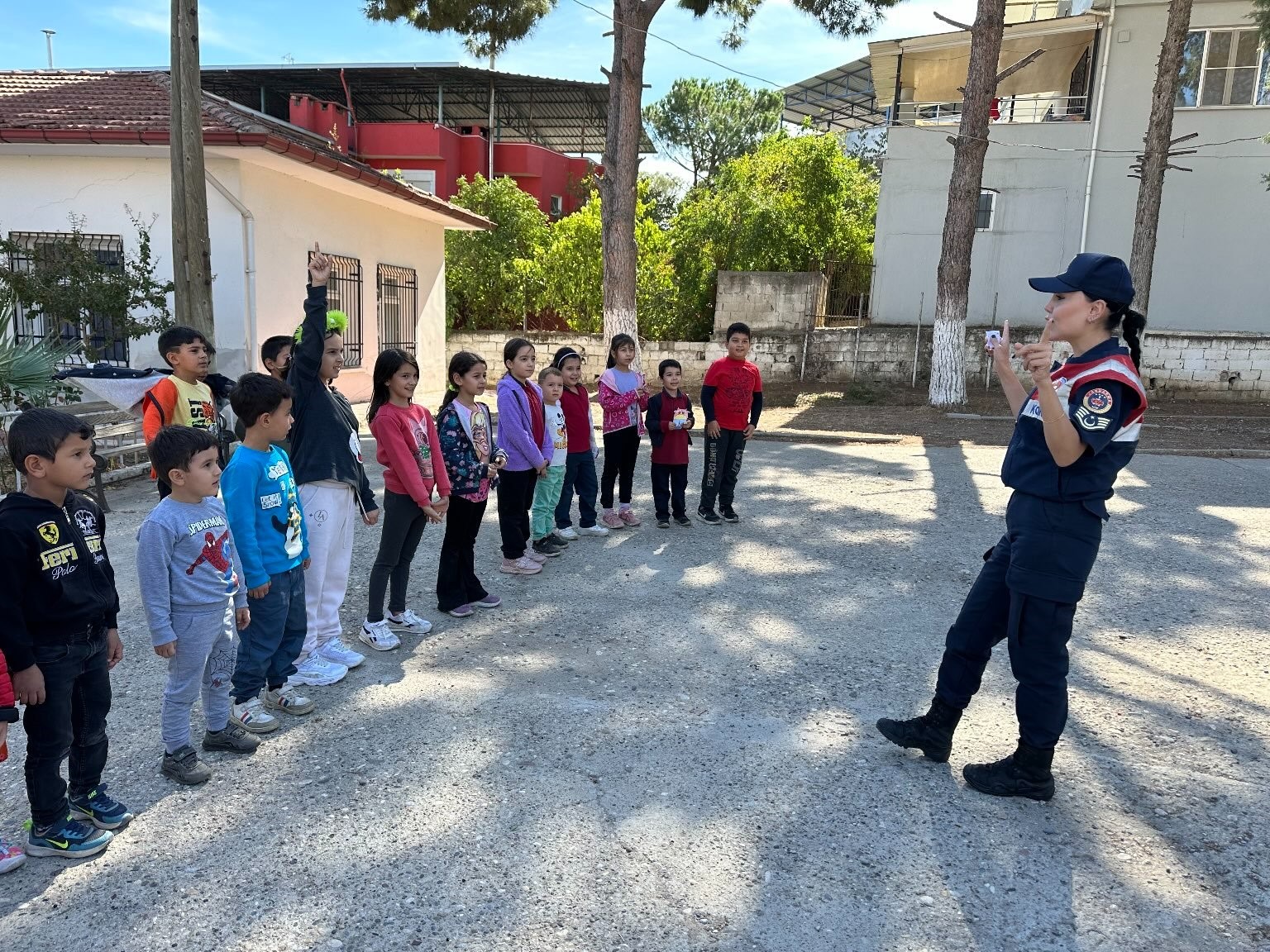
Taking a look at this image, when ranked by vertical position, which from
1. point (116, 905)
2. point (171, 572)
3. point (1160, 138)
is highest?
point (1160, 138)

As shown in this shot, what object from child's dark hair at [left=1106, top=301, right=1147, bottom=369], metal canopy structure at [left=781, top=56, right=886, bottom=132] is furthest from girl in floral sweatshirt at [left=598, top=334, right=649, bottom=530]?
metal canopy structure at [left=781, top=56, right=886, bottom=132]

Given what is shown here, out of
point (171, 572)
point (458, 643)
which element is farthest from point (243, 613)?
point (458, 643)

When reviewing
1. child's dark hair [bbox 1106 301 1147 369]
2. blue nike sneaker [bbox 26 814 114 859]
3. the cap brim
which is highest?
the cap brim

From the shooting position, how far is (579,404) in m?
6.45

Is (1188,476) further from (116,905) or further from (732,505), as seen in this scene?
(116,905)

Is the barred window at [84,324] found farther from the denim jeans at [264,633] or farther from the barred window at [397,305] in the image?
the denim jeans at [264,633]

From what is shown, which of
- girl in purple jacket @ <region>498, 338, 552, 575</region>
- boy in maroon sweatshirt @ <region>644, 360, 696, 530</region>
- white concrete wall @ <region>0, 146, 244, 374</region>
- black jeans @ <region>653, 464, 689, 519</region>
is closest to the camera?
girl in purple jacket @ <region>498, 338, 552, 575</region>

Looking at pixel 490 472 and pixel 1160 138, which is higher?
pixel 1160 138

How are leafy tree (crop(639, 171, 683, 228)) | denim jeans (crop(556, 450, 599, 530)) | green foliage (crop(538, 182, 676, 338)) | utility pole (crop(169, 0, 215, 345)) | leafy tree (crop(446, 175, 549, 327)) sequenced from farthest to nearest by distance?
leafy tree (crop(639, 171, 683, 228)) < leafy tree (crop(446, 175, 549, 327)) < green foliage (crop(538, 182, 676, 338)) < utility pole (crop(169, 0, 215, 345)) < denim jeans (crop(556, 450, 599, 530))

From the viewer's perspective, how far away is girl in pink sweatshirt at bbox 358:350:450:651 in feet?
14.3

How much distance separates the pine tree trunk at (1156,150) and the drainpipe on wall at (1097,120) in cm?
162

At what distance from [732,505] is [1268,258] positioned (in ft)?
48.9

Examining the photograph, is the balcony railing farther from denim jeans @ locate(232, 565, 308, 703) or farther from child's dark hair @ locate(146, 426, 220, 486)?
child's dark hair @ locate(146, 426, 220, 486)

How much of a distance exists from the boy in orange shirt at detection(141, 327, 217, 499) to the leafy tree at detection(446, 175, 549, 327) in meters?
14.7
